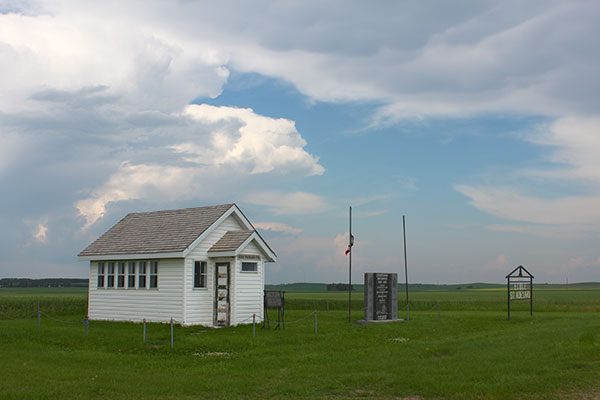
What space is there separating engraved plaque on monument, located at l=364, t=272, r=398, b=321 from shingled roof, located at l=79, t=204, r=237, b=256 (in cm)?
851

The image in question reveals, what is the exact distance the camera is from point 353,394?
12977 mm

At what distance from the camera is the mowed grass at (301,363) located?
13328 millimetres

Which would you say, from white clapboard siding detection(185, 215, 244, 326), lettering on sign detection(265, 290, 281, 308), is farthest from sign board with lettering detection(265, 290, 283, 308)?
white clapboard siding detection(185, 215, 244, 326)

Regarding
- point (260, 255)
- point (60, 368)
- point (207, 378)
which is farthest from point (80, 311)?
point (207, 378)

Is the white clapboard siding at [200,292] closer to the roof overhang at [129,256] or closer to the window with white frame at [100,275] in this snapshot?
the roof overhang at [129,256]

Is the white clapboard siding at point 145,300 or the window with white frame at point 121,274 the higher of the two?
the window with white frame at point 121,274

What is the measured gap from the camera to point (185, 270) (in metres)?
27.6

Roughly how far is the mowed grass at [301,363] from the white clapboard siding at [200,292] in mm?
976

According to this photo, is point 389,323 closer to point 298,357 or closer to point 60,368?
point 298,357

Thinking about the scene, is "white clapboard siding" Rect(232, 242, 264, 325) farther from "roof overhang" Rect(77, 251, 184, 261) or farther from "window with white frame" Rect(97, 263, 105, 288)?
"window with white frame" Rect(97, 263, 105, 288)

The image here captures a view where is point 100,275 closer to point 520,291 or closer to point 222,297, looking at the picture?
point 222,297

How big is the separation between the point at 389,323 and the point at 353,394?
57.0 feet

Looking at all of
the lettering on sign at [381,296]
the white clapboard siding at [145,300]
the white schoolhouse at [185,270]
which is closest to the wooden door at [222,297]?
the white schoolhouse at [185,270]

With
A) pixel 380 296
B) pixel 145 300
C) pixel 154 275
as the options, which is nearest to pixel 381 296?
pixel 380 296
